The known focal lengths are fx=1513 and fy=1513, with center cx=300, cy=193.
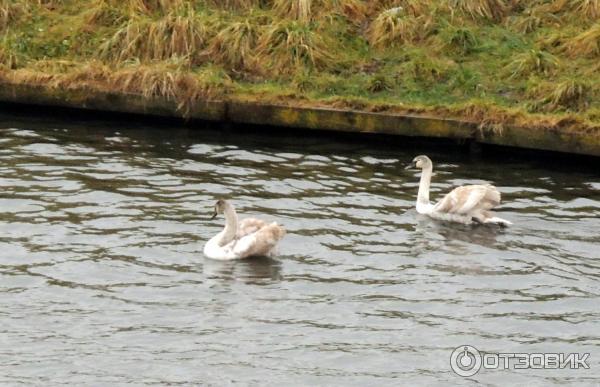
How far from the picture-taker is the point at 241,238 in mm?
17203

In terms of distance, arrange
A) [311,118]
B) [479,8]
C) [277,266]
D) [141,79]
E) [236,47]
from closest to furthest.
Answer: [277,266], [311,118], [141,79], [236,47], [479,8]

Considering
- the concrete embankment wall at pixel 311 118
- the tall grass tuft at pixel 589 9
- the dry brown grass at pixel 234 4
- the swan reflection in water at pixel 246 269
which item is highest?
the tall grass tuft at pixel 589 9

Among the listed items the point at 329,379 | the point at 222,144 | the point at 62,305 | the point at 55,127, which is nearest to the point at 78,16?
the point at 55,127

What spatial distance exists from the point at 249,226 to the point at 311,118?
4.85 meters

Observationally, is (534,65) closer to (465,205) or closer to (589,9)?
(589,9)

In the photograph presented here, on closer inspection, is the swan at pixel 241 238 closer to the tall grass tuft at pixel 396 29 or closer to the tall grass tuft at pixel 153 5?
the tall grass tuft at pixel 396 29

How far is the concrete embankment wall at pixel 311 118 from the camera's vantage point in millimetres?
20828

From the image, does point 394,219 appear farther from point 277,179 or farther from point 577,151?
point 577,151

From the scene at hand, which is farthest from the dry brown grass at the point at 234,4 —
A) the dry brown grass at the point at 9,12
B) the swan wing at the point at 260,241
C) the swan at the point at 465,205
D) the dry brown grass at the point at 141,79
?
the swan wing at the point at 260,241

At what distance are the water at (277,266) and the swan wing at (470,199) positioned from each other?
29 cm

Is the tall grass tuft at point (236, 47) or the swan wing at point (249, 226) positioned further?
the tall grass tuft at point (236, 47)

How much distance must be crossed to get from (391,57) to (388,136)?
2049 millimetres

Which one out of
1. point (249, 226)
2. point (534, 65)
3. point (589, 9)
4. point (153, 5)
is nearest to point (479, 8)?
point (589, 9)

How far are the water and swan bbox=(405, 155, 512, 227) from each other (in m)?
0.20
